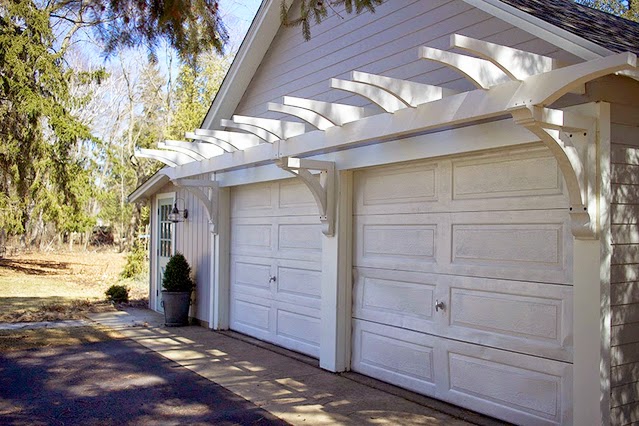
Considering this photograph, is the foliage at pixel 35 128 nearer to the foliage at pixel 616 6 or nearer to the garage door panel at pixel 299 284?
the garage door panel at pixel 299 284

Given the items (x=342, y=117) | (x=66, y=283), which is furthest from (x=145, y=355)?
(x=66, y=283)

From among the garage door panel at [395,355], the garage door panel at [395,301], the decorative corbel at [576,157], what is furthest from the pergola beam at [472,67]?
the garage door panel at [395,355]

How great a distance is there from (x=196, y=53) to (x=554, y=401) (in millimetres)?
3938

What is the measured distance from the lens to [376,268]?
6465 mm

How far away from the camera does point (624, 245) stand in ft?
14.2

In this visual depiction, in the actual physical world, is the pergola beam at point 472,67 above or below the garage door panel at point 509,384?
above

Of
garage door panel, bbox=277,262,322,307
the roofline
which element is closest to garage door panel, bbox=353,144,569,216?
the roofline

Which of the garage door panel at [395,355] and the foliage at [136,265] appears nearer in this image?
the garage door panel at [395,355]

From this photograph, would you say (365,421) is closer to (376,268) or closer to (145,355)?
(376,268)

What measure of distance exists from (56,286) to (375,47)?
12.8 metres

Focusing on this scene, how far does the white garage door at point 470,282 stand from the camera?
15.2 ft

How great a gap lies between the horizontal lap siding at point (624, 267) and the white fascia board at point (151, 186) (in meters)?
7.54

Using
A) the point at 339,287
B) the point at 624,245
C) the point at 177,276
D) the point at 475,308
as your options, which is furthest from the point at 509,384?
the point at 177,276

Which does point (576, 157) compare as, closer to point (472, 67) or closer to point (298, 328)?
point (472, 67)
